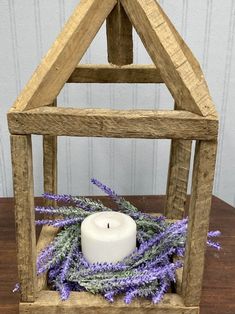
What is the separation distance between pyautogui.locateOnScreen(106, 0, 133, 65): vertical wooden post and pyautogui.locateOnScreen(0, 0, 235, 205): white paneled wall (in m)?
0.30

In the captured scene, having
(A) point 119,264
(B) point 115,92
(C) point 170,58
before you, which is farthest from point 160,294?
(B) point 115,92

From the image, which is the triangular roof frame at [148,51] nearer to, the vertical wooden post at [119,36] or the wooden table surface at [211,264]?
the vertical wooden post at [119,36]

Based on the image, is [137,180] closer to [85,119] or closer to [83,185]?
[83,185]

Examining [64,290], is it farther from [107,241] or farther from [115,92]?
[115,92]

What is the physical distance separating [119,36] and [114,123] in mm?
168

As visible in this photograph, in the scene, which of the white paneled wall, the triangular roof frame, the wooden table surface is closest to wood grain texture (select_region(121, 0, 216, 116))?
the triangular roof frame

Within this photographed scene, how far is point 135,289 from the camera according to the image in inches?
19.7

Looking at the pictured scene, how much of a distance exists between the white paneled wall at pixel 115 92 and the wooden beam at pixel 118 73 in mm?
260

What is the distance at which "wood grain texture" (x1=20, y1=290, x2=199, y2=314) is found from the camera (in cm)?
49

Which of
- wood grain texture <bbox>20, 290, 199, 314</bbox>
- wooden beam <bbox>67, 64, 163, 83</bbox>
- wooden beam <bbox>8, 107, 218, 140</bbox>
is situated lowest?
wood grain texture <bbox>20, 290, 199, 314</bbox>

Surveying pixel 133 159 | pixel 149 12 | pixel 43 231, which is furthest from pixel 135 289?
pixel 133 159

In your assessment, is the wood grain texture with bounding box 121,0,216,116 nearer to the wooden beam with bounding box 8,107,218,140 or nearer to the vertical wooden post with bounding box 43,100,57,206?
the wooden beam with bounding box 8,107,218,140

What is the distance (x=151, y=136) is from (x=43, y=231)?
0.93 ft

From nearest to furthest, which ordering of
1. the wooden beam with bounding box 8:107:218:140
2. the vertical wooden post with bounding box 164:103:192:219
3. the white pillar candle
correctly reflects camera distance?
→ the wooden beam with bounding box 8:107:218:140, the white pillar candle, the vertical wooden post with bounding box 164:103:192:219
